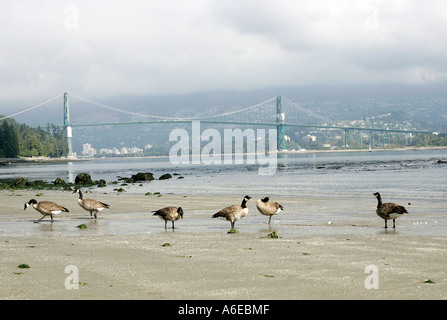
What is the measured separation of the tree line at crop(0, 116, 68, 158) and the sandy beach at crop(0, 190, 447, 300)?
108266 mm

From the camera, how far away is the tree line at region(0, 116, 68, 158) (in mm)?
112875

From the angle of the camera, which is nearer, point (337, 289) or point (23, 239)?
point (337, 289)

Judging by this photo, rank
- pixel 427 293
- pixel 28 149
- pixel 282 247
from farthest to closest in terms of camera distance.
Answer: pixel 28 149
pixel 282 247
pixel 427 293

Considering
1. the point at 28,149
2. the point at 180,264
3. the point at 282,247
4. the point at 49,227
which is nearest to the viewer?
the point at 180,264

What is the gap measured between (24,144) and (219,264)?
129 metres

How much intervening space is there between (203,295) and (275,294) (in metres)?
0.66

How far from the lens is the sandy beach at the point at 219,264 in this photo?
5684 millimetres

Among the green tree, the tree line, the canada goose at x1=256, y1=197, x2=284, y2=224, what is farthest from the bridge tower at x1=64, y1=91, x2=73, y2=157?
the canada goose at x1=256, y1=197, x2=284, y2=224

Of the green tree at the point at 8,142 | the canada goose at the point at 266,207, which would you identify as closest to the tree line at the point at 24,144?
the green tree at the point at 8,142

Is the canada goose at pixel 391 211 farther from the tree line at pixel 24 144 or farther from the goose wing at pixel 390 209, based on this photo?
the tree line at pixel 24 144

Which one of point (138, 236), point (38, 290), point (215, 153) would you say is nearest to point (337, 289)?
point (38, 290)

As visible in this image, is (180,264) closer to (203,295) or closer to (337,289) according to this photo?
(203,295)

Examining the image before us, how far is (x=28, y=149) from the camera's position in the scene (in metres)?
128

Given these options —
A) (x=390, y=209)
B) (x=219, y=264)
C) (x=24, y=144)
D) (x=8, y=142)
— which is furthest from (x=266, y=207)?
(x=24, y=144)
